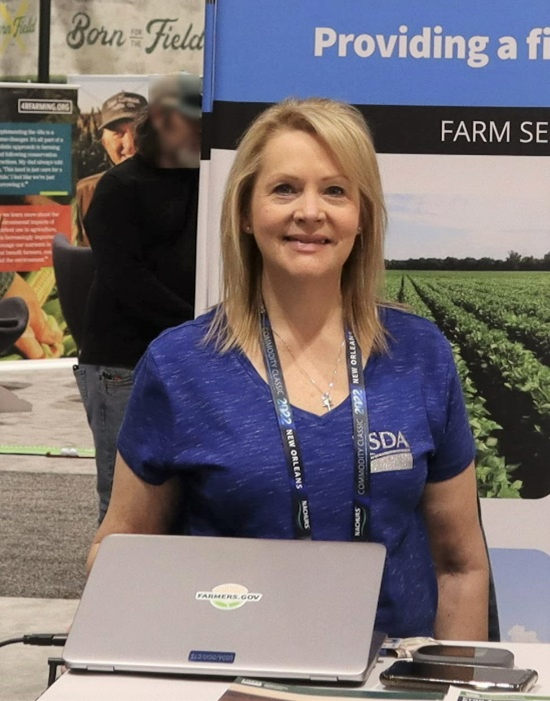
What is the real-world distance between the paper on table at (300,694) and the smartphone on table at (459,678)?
0.08 ft

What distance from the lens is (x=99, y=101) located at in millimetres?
6680

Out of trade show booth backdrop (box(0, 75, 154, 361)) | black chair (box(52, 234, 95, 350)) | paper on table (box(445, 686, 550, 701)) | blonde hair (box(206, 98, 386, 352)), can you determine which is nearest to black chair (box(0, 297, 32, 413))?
trade show booth backdrop (box(0, 75, 154, 361))

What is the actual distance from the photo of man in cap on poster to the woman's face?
16.4 feet

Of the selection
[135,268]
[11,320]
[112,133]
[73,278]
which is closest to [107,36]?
[112,133]

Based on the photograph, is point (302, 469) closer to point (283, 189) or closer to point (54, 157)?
point (283, 189)

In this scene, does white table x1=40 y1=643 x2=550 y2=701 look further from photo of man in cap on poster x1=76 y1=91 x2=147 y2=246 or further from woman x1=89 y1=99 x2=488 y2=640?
photo of man in cap on poster x1=76 y1=91 x2=147 y2=246

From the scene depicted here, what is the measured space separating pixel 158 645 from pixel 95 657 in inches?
2.6

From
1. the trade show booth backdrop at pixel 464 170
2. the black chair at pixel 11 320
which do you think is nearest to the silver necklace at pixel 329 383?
the trade show booth backdrop at pixel 464 170

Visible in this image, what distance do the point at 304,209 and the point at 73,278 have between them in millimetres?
4406

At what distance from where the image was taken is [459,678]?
1.22 metres

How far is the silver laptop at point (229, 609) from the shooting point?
1220 mm

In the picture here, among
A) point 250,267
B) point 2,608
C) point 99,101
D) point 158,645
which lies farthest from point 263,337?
point 99,101

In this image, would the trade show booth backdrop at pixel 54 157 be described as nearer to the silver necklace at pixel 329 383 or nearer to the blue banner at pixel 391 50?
the blue banner at pixel 391 50

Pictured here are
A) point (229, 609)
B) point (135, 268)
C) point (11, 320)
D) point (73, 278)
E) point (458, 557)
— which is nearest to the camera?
point (229, 609)
